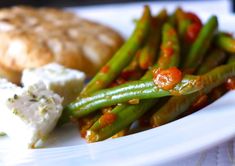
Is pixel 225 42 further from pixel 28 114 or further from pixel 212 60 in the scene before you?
pixel 28 114

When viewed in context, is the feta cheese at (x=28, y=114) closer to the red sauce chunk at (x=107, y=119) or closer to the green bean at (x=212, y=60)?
the red sauce chunk at (x=107, y=119)

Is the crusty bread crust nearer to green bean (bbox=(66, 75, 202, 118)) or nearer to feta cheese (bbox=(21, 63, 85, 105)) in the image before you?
feta cheese (bbox=(21, 63, 85, 105))

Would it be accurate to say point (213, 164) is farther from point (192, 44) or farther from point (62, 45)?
point (62, 45)

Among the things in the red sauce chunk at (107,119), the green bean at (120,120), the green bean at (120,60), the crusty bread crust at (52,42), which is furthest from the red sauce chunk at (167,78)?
the crusty bread crust at (52,42)

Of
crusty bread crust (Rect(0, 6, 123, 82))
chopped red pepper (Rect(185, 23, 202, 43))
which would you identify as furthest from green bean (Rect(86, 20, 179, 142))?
crusty bread crust (Rect(0, 6, 123, 82))

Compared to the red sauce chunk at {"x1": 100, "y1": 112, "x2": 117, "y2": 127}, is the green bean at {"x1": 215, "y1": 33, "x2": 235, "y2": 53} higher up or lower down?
higher up

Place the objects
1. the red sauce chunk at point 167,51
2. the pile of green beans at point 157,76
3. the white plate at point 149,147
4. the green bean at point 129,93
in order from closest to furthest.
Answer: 1. the white plate at point 149,147
2. the green bean at point 129,93
3. the pile of green beans at point 157,76
4. the red sauce chunk at point 167,51
